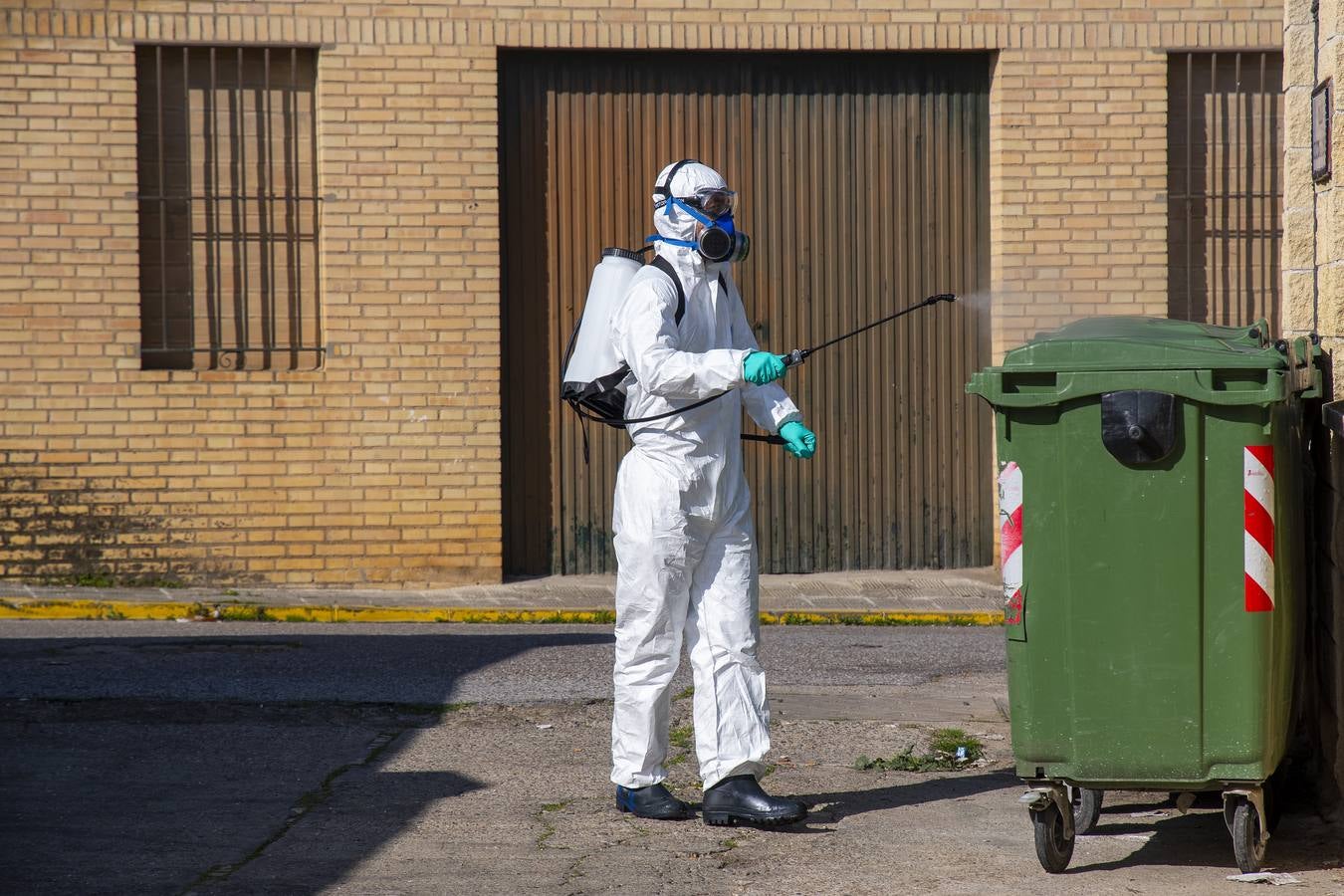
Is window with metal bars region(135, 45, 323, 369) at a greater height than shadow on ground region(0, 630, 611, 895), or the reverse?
window with metal bars region(135, 45, 323, 369)

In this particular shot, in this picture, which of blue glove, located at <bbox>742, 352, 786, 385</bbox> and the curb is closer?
blue glove, located at <bbox>742, 352, 786, 385</bbox>

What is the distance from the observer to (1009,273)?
35.7 feet

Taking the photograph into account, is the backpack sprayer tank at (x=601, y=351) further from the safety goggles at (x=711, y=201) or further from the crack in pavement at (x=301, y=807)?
the crack in pavement at (x=301, y=807)

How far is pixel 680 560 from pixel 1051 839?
1350 mm

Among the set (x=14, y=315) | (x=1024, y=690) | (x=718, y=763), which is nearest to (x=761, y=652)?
(x=718, y=763)

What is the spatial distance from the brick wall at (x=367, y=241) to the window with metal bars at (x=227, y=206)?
19cm

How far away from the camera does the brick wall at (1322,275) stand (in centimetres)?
501

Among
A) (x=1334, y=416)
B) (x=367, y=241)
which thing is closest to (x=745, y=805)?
(x=1334, y=416)

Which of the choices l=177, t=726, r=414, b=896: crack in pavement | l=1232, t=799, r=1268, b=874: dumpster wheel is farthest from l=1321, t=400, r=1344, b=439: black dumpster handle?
l=177, t=726, r=414, b=896: crack in pavement

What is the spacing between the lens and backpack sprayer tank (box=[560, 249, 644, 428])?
5445mm

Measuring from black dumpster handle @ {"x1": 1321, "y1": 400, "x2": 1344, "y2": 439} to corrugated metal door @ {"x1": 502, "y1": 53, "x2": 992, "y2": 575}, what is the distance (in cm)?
605

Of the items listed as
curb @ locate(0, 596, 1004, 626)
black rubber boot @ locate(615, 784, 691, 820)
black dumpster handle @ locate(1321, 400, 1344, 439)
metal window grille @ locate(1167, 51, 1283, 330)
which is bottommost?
curb @ locate(0, 596, 1004, 626)

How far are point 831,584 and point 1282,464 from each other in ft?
20.4

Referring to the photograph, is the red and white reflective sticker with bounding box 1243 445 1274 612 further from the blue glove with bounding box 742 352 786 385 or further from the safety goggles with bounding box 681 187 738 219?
the safety goggles with bounding box 681 187 738 219
